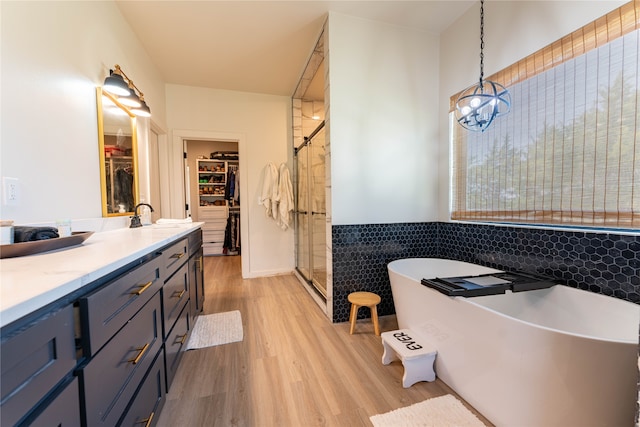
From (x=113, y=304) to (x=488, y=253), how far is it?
238 centimetres

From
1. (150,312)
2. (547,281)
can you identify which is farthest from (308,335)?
(547,281)

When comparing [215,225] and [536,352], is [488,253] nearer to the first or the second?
[536,352]

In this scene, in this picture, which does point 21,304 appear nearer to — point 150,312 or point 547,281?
point 150,312

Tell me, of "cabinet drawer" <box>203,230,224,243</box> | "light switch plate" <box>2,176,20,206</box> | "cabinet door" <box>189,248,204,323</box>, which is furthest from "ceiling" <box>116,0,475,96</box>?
"cabinet drawer" <box>203,230,224,243</box>

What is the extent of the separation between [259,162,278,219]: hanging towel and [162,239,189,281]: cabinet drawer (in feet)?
5.94

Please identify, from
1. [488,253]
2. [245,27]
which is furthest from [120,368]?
[245,27]

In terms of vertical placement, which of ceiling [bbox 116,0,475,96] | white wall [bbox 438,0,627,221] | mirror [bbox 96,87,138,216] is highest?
ceiling [bbox 116,0,475,96]

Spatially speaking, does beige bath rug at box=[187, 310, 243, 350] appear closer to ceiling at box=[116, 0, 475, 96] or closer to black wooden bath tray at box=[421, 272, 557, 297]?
black wooden bath tray at box=[421, 272, 557, 297]

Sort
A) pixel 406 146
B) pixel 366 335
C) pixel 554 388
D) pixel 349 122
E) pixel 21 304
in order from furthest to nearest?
pixel 406 146
pixel 349 122
pixel 366 335
pixel 554 388
pixel 21 304

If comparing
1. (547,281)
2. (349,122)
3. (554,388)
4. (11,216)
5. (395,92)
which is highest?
(395,92)

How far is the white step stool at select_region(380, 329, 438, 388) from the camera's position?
148 centimetres

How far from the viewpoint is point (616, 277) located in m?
1.34

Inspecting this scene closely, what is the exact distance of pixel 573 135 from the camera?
58.5 inches

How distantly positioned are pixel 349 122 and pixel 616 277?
6.50 ft
